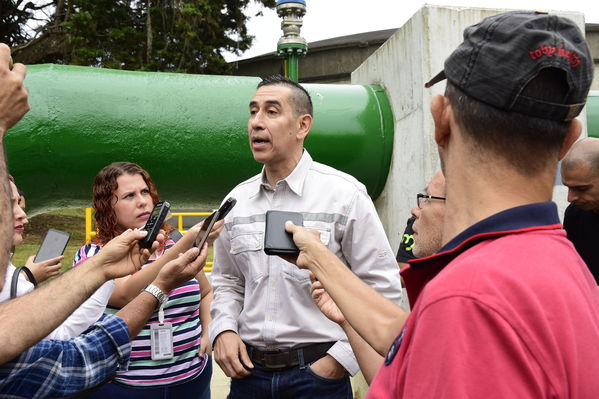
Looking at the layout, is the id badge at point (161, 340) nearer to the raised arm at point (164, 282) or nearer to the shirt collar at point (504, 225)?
the raised arm at point (164, 282)

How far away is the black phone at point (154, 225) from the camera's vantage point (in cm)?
207

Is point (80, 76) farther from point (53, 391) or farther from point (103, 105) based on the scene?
point (53, 391)

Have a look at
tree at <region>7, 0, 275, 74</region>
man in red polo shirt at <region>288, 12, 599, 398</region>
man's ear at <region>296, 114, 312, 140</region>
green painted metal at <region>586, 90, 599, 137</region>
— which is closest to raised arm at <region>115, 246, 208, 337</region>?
man's ear at <region>296, 114, 312, 140</region>

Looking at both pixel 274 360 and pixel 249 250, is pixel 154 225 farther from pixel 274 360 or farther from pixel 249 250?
pixel 274 360

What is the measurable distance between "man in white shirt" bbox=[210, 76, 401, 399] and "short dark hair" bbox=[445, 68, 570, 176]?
1583 mm

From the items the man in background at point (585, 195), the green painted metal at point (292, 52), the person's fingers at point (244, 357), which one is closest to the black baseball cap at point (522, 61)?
the person's fingers at point (244, 357)

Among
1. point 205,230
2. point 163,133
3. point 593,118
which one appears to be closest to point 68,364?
point 205,230

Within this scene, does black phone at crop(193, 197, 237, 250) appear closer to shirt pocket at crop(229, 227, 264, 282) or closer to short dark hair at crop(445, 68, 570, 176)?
shirt pocket at crop(229, 227, 264, 282)

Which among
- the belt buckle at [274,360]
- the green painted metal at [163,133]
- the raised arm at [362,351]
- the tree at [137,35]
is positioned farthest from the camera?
the tree at [137,35]

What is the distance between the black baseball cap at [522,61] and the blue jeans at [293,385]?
5.77ft

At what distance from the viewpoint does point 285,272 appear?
2.57 m

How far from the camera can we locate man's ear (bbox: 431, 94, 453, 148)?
1.07 metres

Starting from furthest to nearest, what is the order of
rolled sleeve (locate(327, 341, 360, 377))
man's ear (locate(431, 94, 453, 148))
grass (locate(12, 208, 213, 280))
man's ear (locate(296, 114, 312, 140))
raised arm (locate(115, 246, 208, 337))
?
grass (locate(12, 208, 213, 280)) < man's ear (locate(296, 114, 312, 140)) < rolled sleeve (locate(327, 341, 360, 377)) < raised arm (locate(115, 246, 208, 337)) < man's ear (locate(431, 94, 453, 148))

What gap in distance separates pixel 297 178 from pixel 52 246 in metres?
1.65
